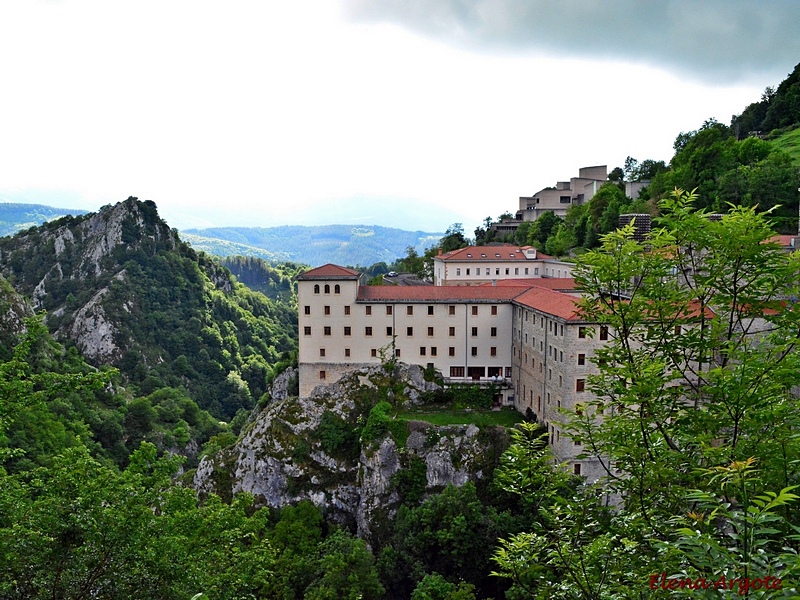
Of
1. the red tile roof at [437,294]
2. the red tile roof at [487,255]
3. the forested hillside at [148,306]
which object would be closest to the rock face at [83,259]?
the forested hillside at [148,306]

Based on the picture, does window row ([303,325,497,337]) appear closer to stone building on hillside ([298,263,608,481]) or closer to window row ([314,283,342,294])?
stone building on hillside ([298,263,608,481])

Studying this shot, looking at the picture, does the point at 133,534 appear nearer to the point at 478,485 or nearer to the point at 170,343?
the point at 478,485

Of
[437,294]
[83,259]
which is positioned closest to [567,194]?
[437,294]

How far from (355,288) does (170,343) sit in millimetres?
95532

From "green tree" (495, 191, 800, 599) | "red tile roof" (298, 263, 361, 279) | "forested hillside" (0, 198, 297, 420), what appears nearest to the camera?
"green tree" (495, 191, 800, 599)

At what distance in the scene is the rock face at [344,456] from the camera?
4497 centimetres

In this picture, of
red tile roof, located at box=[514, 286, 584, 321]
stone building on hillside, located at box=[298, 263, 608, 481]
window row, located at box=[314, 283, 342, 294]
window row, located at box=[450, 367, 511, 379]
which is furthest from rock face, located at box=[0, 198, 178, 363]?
red tile roof, located at box=[514, 286, 584, 321]

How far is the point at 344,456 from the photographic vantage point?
49625mm

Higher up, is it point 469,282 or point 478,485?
point 469,282

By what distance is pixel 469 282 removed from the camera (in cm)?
7275

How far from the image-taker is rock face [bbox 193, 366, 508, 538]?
148 feet

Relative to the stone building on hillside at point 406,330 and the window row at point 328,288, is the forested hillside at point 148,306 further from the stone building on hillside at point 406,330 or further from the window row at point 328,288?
the window row at point 328,288

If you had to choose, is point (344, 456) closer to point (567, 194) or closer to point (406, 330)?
point (406, 330)

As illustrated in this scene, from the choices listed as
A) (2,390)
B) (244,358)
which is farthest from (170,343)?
(2,390)
